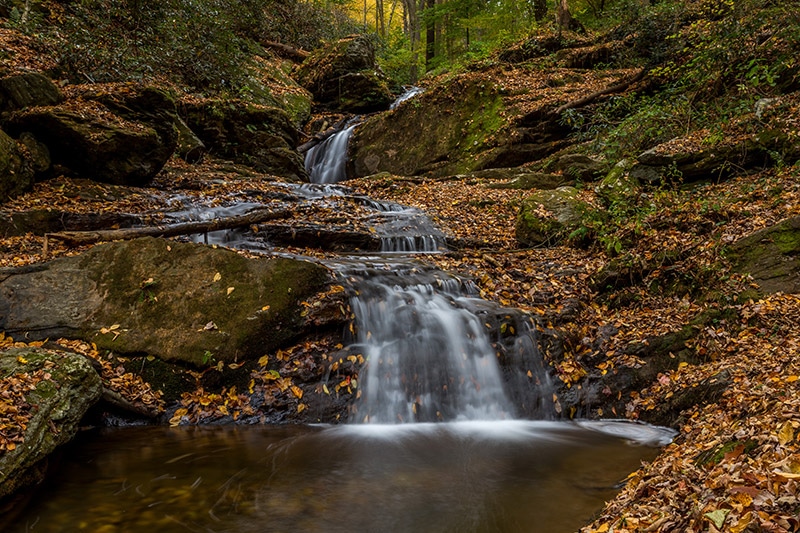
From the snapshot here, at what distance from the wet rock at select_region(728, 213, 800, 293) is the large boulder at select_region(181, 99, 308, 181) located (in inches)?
464

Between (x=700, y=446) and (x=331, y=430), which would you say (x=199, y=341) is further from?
(x=700, y=446)

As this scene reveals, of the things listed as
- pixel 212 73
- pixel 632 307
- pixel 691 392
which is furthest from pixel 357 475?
pixel 212 73

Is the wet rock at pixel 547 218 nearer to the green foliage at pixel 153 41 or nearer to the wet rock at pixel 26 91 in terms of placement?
the wet rock at pixel 26 91

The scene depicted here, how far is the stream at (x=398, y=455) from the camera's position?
3.44 meters

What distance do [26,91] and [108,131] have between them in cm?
155

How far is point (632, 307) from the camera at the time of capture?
668cm

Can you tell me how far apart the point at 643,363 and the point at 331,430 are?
12.7 ft

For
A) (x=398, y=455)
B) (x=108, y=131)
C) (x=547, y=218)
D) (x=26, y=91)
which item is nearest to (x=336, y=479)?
(x=398, y=455)

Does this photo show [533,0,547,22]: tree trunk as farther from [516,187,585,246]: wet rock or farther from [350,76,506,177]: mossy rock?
[516,187,585,246]: wet rock

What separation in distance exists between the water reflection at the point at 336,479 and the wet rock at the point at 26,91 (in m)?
7.47

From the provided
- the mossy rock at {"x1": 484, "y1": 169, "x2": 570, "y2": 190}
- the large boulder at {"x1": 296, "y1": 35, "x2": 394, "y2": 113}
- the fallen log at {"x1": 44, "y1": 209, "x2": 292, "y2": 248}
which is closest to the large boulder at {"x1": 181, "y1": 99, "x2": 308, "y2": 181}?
the fallen log at {"x1": 44, "y1": 209, "x2": 292, "y2": 248}

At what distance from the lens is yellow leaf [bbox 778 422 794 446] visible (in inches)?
102

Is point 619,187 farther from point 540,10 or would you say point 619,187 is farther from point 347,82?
point 540,10

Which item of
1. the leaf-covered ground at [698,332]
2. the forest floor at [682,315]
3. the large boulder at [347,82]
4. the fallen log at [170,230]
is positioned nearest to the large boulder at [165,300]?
the forest floor at [682,315]
